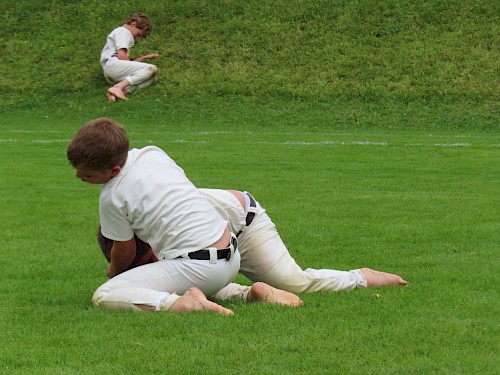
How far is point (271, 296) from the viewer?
6.51 m

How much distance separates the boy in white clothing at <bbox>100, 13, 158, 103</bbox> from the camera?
2509cm

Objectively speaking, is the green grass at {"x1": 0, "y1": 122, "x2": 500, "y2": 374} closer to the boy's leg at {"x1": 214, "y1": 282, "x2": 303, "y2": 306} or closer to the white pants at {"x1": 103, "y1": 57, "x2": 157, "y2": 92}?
the boy's leg at {"x1": 214, "y1": 282, "x2": 303, "y2": 306}

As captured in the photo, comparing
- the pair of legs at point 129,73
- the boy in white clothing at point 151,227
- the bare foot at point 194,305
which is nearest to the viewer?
the bare foot at point 194,305

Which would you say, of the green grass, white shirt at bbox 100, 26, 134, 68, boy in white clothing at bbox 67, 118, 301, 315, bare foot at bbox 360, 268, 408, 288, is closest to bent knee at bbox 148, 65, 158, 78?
white shirt at bbox 100, 26, 134, 68

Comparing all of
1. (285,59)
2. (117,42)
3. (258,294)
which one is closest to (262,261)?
(258,294)

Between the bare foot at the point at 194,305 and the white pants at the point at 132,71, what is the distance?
19.4 metres

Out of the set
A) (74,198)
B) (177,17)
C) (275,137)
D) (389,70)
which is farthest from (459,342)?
(177,17)

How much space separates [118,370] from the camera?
4.99 meters

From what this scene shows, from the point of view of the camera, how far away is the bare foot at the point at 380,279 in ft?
23.2

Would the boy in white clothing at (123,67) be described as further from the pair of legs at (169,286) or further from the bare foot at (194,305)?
the bare foot at (194,305)

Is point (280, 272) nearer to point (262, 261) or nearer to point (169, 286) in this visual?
point (262, 261)

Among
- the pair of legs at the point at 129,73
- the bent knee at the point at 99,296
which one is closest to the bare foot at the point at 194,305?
the bent knee at the point at 99,296

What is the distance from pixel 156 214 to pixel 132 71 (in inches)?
764

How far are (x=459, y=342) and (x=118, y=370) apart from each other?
1715 millimetres
